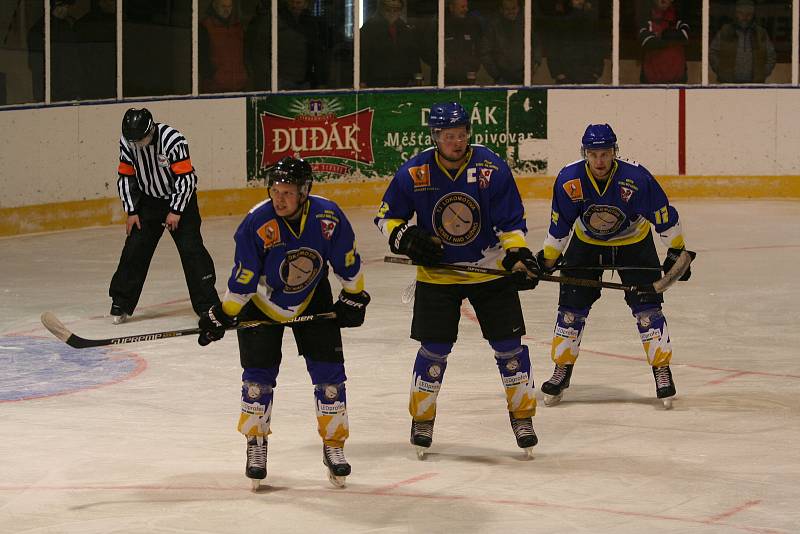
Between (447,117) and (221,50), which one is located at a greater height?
(221,50)

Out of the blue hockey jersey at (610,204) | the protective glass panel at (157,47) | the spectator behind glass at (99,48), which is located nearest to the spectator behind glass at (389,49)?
the protective glass panel at (157,47)

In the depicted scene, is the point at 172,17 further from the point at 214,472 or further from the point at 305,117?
the point at 214,472

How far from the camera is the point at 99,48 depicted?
1315 cm

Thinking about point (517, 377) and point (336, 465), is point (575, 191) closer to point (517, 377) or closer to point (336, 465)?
point (517, 377)

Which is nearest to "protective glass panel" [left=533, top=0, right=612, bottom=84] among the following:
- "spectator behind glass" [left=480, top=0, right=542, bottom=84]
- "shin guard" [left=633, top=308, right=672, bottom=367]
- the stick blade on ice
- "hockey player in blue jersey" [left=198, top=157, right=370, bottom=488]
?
"spectator behind glass" [left=480, top=0, right=542, bottom=84]

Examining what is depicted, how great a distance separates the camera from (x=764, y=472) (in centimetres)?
594

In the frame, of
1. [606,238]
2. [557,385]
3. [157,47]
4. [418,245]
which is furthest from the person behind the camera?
[157,47]

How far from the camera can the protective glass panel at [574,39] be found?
15.3 m

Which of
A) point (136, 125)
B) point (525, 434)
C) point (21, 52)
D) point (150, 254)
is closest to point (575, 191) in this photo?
point (525, 434)

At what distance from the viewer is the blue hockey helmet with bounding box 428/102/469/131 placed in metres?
6.11

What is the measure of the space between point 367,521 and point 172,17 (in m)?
9.22

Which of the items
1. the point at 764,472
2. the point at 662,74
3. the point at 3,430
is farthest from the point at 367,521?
the point at 662,74

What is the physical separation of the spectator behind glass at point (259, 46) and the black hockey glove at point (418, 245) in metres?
8.56

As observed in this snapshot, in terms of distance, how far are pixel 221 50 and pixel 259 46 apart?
45cm
